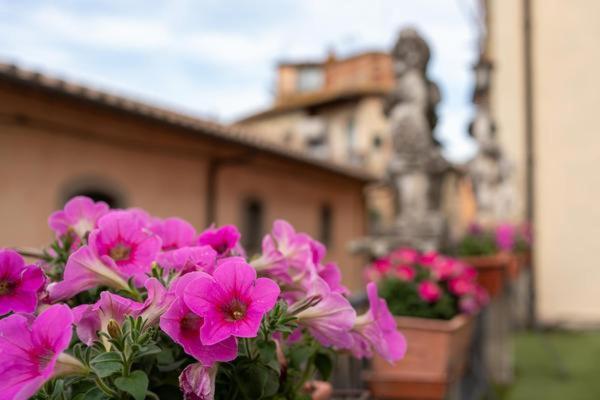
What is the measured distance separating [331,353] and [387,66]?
28.7m

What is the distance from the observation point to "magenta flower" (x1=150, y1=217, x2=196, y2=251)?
3.11 feet

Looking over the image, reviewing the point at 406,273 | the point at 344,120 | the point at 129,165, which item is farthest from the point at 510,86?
the point at 344,120

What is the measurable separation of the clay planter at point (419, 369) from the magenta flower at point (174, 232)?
4.62ft

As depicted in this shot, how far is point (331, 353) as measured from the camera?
0.98m

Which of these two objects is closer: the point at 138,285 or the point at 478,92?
the point at 138,285

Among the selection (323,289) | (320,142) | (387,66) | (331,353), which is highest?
(387,66)

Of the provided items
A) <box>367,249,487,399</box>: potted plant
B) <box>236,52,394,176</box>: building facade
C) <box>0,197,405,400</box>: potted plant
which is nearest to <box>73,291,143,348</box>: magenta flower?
<box>0,197,405,400</box>: potted plant

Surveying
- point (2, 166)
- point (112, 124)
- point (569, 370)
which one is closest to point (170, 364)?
point (569, 370)

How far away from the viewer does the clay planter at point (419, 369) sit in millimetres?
2195

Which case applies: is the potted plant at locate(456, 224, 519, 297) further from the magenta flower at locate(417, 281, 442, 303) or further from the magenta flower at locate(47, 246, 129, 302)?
the magenta flower at locate(47, 246, 129, 302)

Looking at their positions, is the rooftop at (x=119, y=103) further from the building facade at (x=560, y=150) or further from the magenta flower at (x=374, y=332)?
the magenta flower at (x=374, y=332)

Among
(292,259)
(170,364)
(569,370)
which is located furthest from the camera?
(569,370)

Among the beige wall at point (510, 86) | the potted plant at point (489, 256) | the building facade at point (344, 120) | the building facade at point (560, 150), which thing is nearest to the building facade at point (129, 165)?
the beige wall at point (510, 86)

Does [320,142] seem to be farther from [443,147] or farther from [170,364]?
[170,364]
